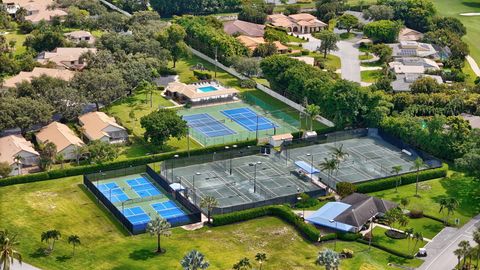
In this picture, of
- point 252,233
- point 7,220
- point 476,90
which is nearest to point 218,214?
point 252,233

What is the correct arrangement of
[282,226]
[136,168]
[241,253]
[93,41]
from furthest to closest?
1. [93,41]
2. [136,168]
3. [282,226]
4. [241,253]

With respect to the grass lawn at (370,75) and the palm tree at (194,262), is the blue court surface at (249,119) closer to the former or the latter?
the grass lawn at (370,75)

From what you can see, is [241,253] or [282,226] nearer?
[241,253]

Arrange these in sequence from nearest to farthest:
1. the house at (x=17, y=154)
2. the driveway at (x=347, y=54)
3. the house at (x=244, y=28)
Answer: the house at (x=17, y=154), the driveway at (x=347, y=54), the house at (x=244, y=28)

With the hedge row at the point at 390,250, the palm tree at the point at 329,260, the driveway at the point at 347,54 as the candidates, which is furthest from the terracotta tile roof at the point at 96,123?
the palm tree at the point at 329,260

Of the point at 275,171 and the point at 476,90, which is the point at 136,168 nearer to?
the point at 275,171

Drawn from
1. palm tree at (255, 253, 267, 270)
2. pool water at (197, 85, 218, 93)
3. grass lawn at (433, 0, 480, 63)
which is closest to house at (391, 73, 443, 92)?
grass lawn at (433, 0, 480, 63)

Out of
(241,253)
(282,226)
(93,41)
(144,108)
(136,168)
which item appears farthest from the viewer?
(93,41)
